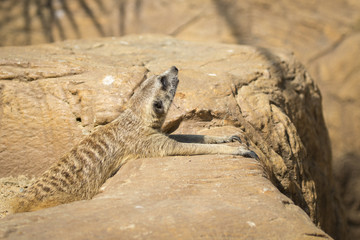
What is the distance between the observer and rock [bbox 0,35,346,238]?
326 cm

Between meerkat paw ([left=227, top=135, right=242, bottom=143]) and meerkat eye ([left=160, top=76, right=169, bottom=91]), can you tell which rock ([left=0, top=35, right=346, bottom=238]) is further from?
meerkat eye ([left=160, top=76, right=169, bottom=91])

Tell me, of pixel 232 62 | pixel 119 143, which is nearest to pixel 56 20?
pixel 232 62

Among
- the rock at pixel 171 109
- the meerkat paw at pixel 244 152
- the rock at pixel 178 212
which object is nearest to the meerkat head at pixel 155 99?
the rock at pixel 171 109

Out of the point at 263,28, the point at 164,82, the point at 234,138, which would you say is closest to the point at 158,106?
the point at 164,82

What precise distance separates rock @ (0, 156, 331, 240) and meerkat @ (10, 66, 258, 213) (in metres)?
0.28

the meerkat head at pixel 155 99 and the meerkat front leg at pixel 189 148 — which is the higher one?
the meerkat head at pixel 155 99

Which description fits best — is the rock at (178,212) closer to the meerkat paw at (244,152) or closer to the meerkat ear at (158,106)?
the meerkat paw at (244,152)

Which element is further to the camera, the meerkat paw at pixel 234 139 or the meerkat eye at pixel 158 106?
the meerkat paw at pixel 234 139

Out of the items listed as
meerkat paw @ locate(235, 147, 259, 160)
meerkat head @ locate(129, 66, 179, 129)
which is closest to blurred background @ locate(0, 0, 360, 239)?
meerkat head @ locate(129, 66, 179, 129)

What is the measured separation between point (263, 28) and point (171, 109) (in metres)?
4.01

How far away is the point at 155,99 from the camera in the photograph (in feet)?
9.37

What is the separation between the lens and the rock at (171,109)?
326 cm

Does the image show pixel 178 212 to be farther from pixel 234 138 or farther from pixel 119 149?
pixel 234 138

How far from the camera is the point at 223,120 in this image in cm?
330
